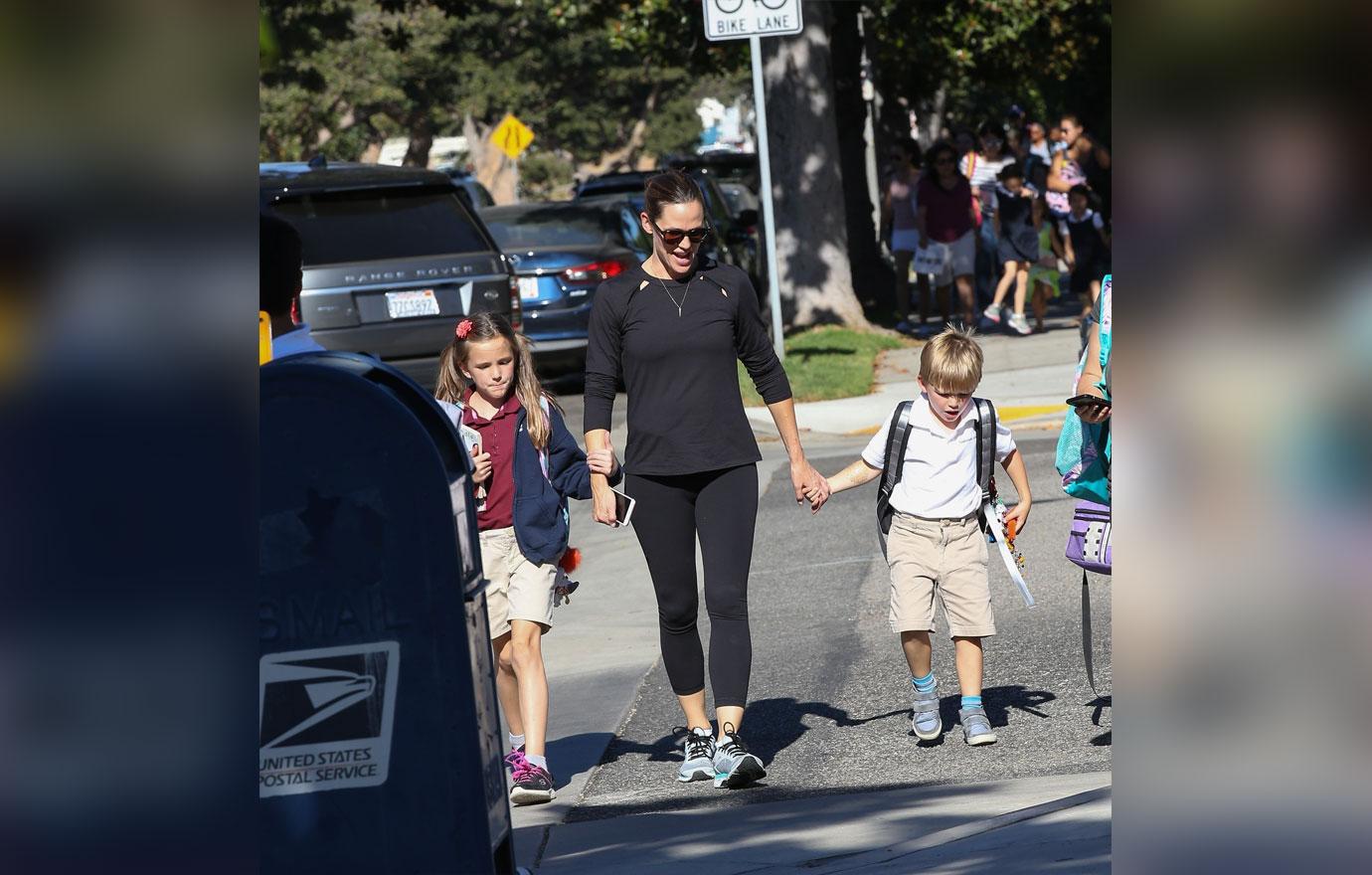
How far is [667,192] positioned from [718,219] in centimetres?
1497

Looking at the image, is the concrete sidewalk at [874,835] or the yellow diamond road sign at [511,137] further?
the yellow diamond road sign at [511,137]

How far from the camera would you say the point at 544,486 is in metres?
6.03

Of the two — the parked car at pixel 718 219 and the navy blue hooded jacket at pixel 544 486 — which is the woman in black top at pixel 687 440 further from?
the parked car at pixel 718 219

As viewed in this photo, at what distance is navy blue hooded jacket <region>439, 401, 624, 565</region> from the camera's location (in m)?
5.96

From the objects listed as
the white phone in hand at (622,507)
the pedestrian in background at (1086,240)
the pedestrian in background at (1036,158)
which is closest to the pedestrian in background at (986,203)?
the pedestrian in background at (1036,158)

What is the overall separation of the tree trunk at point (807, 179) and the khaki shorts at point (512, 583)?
1317cm

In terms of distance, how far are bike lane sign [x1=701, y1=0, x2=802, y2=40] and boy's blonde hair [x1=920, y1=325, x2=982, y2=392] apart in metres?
8.45

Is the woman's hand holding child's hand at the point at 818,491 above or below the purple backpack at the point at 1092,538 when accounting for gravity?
above

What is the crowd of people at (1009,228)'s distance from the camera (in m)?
17.5

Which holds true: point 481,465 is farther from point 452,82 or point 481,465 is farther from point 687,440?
point 452,82
